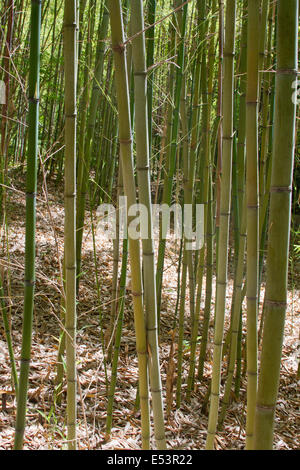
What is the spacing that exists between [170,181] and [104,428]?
0.84m

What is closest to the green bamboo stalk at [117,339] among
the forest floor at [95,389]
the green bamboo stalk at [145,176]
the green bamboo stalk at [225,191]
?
the forest floor at [95,389]

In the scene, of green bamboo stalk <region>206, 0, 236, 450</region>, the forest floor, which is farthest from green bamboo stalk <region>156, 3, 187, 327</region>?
green bamboo stalk <region>206, 0, 236, 450</region>

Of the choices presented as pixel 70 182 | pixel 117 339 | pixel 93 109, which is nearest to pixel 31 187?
pixel 70 182

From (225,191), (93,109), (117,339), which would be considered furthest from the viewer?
(93,109)

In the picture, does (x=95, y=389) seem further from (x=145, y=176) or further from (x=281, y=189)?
(x=281, y=189)

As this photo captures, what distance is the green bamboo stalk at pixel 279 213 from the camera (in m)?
0.60

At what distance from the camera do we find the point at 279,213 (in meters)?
0.62

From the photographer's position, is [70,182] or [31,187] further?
[70,182]

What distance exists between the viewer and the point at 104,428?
1601 mm

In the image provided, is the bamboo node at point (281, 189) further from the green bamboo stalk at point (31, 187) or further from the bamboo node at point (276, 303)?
the green bamboo stalk at point (31, 187)

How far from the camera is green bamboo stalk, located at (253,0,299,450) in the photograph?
0.60 meters

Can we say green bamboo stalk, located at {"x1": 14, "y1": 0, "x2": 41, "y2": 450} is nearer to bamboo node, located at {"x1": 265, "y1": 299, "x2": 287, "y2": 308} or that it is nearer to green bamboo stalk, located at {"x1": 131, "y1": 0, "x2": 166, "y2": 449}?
green bamboo stalk, located at {"x1": 131, "y1": 0, "x2": 166, "y2": 449}

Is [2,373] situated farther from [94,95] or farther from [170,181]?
[94,95]
